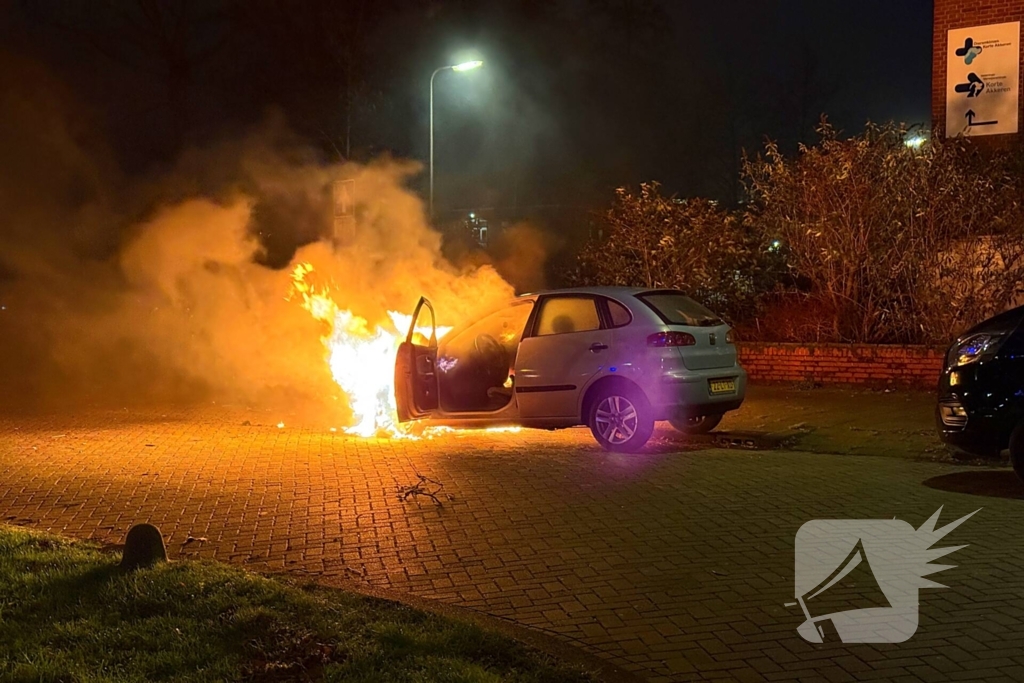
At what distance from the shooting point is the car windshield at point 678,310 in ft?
31.7

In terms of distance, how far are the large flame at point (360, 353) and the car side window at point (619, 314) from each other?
101 inches

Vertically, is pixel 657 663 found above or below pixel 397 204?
below

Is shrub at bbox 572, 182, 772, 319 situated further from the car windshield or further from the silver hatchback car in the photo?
the silver hatchback car

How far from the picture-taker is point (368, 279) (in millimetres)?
13188

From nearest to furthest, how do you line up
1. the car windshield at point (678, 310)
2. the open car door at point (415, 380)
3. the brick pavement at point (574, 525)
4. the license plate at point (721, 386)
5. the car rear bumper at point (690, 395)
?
the brick pavement at point (574, 525)
the car rear bumper at point (690, 395)
the license plate at point (721, 386)
the car windshield at point (678, 310)
the open car door at point (415, 380)

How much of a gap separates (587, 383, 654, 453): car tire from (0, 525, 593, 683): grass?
4546 millimetres

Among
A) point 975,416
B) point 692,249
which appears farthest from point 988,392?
point 692,249

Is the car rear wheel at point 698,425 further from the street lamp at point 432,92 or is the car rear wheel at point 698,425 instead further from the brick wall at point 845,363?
the street lamp at point 432,92

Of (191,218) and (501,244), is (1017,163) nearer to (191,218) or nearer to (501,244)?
(501,244)

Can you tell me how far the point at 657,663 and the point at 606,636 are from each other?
0.40 meters

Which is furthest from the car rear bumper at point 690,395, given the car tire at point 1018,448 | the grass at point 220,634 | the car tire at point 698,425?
the grass at point 220,634

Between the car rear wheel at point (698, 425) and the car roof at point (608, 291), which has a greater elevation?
the car roof at point (608, 291)

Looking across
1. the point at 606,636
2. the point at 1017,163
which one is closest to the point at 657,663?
the point at 606,636

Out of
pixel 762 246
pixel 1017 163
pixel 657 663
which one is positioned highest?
pixel 1017 163
